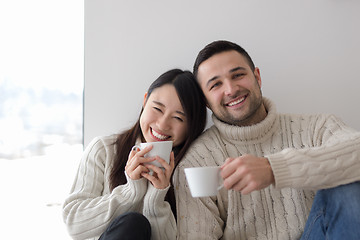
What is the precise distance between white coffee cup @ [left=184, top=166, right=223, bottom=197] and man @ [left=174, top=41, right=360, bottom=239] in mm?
29

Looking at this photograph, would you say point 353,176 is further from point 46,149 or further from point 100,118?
point 46,149

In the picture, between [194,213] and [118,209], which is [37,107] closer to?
[118,209]

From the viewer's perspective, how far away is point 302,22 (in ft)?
5.38

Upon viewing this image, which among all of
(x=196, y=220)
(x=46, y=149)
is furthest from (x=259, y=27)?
(x=46, y=149)

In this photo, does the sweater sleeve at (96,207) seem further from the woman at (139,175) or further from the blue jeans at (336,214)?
the blue jeans at (336,214)

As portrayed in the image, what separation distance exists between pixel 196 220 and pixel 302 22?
1.15 m

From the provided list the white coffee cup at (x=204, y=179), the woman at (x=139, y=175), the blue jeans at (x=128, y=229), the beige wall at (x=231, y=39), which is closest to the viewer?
the white coffee cup at (x=204, y=179)

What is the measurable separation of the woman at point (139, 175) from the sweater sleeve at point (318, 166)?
0.40m

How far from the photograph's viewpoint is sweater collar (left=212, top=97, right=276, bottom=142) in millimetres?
1288

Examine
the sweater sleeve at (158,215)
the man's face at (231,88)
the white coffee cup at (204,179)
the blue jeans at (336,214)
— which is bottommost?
the sweater sleeve at (158,215)

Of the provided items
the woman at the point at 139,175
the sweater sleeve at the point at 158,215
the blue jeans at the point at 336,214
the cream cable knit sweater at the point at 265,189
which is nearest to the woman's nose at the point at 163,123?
the woman at the point at 139,175

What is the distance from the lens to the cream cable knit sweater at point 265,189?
1.06 meters

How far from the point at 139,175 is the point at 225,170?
0.37 meters

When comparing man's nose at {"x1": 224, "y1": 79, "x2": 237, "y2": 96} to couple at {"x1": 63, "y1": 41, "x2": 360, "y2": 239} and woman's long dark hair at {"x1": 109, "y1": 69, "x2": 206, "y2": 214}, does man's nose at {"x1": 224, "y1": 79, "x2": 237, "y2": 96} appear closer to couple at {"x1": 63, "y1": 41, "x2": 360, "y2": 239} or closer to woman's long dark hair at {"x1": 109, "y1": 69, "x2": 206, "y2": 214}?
couple at {"x1": 63, "y1": 41, "x2": 360, "y2": 239}
